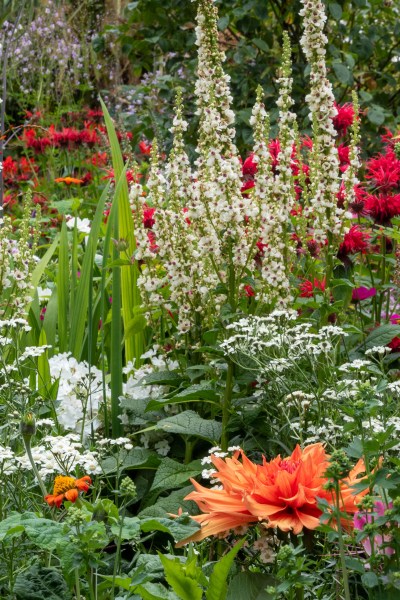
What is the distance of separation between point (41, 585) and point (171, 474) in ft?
1.78

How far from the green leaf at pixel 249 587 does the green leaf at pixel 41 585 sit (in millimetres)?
308

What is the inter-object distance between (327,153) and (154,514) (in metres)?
0.90

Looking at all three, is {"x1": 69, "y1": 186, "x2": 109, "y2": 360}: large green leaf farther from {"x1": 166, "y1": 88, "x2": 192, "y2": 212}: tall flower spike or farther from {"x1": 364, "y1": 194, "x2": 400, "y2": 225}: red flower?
{"x1": 364, "y1": 194, "x2": 400, "y2": 225}: red flower

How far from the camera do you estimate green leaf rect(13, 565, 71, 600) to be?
1.44m

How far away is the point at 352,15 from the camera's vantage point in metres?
5.17

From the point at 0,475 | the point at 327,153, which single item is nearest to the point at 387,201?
the point at 327,153

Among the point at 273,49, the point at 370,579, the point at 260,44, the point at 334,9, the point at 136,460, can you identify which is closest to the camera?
the point at 370,579

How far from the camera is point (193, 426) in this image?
2.00 meters

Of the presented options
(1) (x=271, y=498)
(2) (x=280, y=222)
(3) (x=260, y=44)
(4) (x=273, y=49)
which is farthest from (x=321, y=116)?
(4) (x=273, y=49)

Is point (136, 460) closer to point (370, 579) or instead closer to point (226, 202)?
point (226, 202)

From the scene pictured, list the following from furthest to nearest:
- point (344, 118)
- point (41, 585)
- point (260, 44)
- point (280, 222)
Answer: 1. point (260, 44)
2. point (344, 118)
3. point (280, 222)
4. point (41, 585)

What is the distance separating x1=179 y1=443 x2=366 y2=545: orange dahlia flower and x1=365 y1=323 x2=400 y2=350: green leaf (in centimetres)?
91

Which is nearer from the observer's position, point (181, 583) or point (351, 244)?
point (181, 583)

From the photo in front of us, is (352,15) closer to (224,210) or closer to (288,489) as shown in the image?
(224,210)
